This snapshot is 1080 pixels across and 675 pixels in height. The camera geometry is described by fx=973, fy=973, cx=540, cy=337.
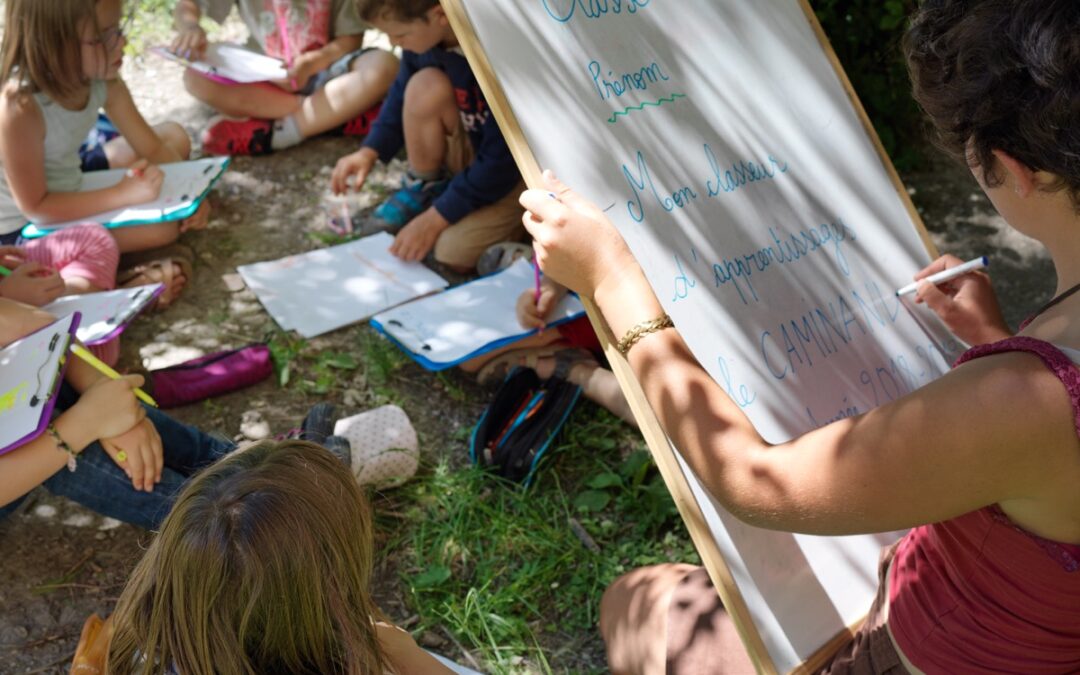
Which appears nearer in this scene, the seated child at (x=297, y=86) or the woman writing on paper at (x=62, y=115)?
the woman writing on paper at (x=62, y=115)

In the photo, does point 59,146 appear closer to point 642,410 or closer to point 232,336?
point 232,336

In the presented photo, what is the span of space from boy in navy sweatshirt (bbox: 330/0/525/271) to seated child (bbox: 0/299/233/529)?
1.22 metres

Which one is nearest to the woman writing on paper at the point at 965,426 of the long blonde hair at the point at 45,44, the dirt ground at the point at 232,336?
the dirt ground at the point at 232,336

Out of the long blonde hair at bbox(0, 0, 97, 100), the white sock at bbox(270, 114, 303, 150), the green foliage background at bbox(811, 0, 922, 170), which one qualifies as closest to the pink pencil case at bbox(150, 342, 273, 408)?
the long blonde hair at bbox(0, 0, 97, 100)

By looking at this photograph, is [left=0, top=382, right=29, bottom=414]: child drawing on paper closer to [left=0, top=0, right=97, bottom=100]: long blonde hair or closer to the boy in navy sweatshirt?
[left=0, top=0, right=97, bottom=100]: long blonde hair

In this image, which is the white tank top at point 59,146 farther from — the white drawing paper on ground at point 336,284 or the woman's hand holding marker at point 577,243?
the woman's hand holding marker at point 577,243

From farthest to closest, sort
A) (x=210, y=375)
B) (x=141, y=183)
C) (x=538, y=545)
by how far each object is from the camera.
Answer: (x=141, y=183) → (x=210, y=375) → (x=538, y=545)

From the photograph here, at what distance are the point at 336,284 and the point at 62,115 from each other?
0.99 metres

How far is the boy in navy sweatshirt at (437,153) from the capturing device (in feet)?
10.1

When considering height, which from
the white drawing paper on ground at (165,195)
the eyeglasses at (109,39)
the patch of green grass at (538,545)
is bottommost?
the patch of green grass at (538,545)

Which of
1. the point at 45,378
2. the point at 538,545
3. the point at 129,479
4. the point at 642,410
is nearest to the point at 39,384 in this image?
the point at 45,378

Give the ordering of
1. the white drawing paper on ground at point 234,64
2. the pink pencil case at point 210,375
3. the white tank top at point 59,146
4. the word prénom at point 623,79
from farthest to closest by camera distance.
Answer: the white drawing paper on ground at point 234,64 → the white tank top at point 59,146 → the pink pencil case at point 210,375 → the word prénom at point 623,79

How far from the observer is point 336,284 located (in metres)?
3.24

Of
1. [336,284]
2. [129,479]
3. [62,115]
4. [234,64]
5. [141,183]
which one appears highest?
[62,115]
